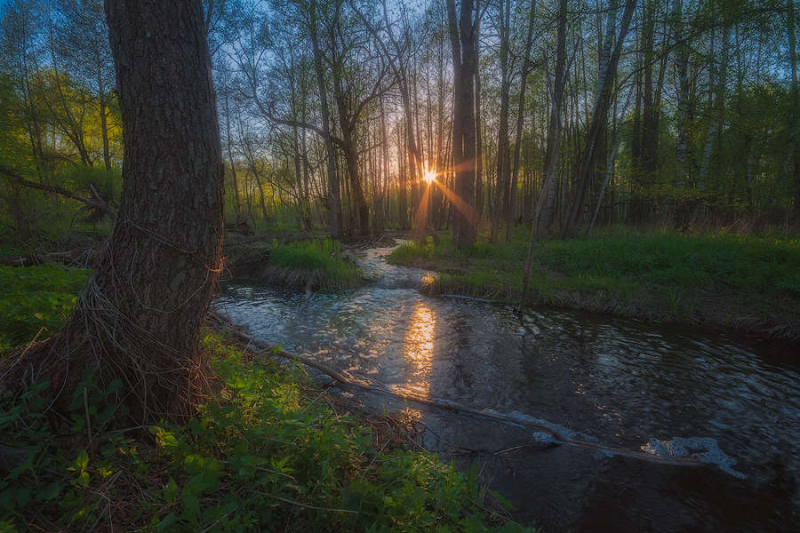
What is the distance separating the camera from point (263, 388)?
2.66 meters

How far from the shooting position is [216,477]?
148 cm

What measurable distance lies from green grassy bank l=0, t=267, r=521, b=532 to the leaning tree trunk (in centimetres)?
17

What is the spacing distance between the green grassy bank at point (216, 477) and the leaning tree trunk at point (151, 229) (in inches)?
6.6

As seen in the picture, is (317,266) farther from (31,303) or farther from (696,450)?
(696,450)

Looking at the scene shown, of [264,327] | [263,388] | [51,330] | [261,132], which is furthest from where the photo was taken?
[261,132]

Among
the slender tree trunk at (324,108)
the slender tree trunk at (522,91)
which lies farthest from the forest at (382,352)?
the slender tree trunk at (324,108)

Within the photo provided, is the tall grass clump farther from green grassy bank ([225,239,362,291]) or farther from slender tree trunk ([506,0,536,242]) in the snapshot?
slender tree trunk ([506,0,536,242])

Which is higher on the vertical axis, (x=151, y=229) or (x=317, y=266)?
(x=151, y=229)

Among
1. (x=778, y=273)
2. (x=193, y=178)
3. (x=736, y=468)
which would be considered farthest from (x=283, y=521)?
(x=778, y=273)

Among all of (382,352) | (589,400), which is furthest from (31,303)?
(589,400)

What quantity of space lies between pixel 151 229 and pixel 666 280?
31.5ft

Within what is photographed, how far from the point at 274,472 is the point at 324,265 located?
8.94 meters

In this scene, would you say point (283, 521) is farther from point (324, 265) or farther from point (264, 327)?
point (324, 265)

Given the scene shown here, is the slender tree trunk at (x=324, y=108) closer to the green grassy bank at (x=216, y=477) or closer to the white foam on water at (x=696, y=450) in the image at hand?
the green grassy bank at (x=216, y=477)
